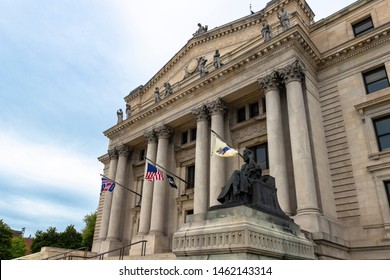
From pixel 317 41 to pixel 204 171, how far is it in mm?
13260

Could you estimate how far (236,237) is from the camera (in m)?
Answer: 8.73

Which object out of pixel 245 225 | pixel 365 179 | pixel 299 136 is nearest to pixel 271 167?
pixel 299 136

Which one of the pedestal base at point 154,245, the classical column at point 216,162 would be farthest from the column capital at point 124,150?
Result: the classical column at point 216,162

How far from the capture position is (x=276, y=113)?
2027 centimetres

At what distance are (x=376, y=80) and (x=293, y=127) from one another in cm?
652

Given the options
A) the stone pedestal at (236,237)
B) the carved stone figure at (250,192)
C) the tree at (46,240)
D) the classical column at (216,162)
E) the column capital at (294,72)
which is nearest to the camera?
the stone pedestal at (236,237)

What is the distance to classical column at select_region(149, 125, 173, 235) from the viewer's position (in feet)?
84.1

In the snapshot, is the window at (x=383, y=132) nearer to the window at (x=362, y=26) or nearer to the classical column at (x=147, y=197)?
the window at (x=362, y=26)

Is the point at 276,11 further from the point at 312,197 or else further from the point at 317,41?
the point at 312,197

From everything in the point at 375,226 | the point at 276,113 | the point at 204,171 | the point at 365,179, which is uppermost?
the point at 276,113

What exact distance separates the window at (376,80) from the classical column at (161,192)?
657 inches

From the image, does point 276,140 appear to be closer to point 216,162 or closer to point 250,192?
point 216,162

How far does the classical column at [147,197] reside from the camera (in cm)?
2657

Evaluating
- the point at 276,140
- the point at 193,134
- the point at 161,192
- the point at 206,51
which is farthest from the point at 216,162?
the point at 206,51
